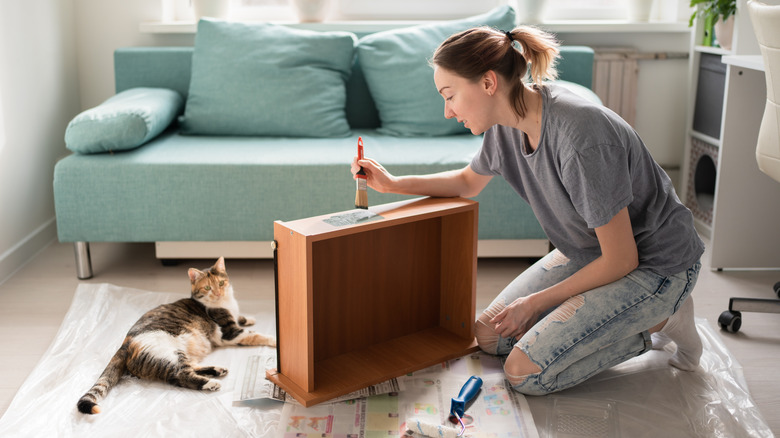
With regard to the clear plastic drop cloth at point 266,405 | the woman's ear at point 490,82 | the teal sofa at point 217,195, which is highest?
the woman's ear at point 490,82

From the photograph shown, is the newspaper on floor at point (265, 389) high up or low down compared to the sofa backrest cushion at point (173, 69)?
down

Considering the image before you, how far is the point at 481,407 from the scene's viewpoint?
1749 millimetres

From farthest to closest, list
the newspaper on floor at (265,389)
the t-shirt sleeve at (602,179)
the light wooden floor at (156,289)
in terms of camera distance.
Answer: the light wooden floor at (156,289)
the newspaper on floor at (265,389)
the t-shirt sleeve at (602,179)

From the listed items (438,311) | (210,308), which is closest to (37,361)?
(210,308)

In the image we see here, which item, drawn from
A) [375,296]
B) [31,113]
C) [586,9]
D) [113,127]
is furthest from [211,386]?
[586,9]

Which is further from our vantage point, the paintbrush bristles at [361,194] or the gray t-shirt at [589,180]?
the paintbrush bristles at [361,194]

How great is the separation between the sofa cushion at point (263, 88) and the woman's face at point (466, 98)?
4.00 ft

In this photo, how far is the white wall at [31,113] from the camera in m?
2.59

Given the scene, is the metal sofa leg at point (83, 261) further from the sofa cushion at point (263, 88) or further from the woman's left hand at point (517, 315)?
the woman's left hand at point (517, 315)

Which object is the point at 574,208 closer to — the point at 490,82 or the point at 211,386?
the point at 490,82

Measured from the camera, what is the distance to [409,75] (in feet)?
9.37

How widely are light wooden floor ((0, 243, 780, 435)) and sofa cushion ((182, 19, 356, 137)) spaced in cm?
51

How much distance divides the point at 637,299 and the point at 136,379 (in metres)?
1.19

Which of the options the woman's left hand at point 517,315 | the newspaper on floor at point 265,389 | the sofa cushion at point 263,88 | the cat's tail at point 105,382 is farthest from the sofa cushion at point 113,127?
the woman's left hand at point 517,315
